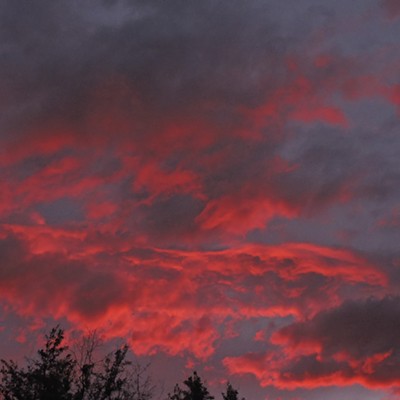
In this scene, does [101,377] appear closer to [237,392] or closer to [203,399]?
[203,399]

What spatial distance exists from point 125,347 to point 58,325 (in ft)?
16.1

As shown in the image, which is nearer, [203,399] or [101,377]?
[101,377]

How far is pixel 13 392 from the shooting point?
1107 inches

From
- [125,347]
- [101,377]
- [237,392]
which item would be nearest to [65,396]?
[101,377]

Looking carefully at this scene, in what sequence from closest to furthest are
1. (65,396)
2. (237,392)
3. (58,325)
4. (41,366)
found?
(65,396)
(41,366)
(58,325)
(237,392)

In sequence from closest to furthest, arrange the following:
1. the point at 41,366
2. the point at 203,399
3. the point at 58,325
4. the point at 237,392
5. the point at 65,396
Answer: the point at 65,396, the point at 41,366, the point at 58,325, the point at 203,399, the point at 237,392

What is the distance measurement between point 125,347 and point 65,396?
435 cm

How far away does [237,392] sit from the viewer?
5191cm

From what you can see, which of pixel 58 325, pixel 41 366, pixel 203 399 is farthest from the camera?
pixel 203 399

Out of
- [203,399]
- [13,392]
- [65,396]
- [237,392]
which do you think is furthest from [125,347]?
[237,392]

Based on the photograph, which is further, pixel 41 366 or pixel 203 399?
pixel 203 399

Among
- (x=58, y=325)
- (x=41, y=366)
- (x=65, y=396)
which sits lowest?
(x=65, y=396)

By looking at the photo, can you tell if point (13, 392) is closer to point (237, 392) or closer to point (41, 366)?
point (41, 366)

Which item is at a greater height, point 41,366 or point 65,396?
point 41,366
